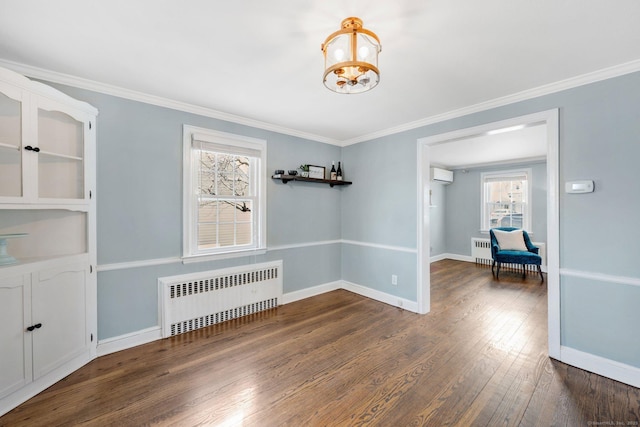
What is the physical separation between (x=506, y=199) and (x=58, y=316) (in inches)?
317

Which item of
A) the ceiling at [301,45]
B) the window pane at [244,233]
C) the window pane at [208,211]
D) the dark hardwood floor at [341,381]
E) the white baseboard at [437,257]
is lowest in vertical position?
the dark hardwood floor at [341,381]

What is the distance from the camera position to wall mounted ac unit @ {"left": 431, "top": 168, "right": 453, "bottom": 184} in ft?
21.4

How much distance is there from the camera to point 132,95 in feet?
8.84

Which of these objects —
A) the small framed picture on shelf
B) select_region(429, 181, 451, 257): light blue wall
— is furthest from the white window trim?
the small framed picture on shelf

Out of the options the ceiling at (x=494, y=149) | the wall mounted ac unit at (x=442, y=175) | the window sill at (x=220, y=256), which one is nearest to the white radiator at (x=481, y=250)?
the wall mounted ac unit at (x=442, y=175)

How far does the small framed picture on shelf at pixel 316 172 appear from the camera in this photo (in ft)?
13.4

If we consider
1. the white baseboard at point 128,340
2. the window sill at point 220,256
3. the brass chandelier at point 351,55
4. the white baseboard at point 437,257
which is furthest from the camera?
the white baseboard at point 437,257

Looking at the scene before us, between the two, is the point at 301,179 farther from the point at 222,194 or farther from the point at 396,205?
the point at 396,205

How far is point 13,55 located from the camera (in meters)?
2.06

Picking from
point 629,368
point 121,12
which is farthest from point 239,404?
point 629,368

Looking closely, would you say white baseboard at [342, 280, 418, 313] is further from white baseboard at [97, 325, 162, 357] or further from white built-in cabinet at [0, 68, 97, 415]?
white built-in cabinet at [0, 68, 97, 415]

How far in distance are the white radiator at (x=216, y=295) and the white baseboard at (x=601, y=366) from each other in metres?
3.14

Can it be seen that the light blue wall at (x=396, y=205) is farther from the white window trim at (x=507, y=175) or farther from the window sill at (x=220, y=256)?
the white window trim at (x=507, y=175)

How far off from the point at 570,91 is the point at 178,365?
169 inches
